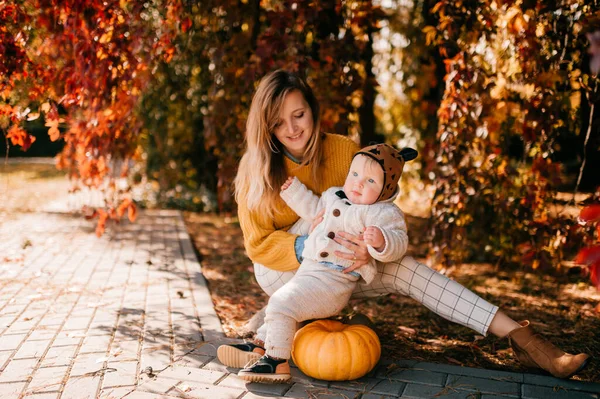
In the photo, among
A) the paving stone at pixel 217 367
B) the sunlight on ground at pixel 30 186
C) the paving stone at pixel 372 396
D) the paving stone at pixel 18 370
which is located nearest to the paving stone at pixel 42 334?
the paving stone at pixel 18 370

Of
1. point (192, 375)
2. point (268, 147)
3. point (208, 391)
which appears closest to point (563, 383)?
point (208, 391)

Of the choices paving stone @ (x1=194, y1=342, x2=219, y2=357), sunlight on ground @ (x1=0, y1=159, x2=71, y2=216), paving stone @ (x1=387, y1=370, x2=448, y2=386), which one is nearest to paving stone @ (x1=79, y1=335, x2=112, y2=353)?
paving stone @ (x1=194, y1=342, x2=219, y2=357)

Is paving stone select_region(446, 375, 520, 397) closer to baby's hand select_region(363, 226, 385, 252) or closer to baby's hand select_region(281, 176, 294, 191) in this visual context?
baby's hand select_region(363, 226, 385, 252)

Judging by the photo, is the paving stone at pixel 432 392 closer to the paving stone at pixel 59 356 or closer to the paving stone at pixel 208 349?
the paving stone at pixel 208 349

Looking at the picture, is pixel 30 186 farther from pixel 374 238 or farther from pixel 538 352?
pixel 538 352

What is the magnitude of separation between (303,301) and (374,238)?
47cm

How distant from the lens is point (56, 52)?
516 centimetres

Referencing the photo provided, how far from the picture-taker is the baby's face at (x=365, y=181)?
295 cm

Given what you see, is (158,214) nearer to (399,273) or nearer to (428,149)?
(428,149)

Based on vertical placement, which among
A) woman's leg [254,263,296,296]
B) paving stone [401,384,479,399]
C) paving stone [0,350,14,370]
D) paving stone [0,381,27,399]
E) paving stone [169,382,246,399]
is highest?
woman's leg [254,263,296,296]

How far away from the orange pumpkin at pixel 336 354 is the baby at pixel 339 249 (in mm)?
110

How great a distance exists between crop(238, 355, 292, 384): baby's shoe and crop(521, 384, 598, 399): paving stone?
3.63 ft

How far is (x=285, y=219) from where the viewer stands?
3457mm

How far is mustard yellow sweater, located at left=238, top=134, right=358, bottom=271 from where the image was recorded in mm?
3305
